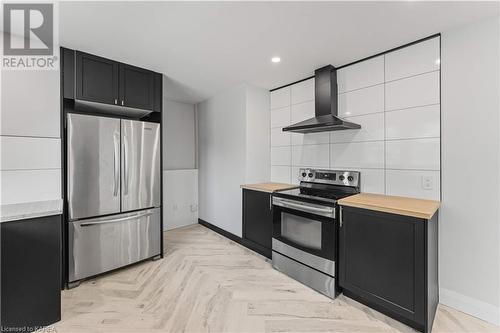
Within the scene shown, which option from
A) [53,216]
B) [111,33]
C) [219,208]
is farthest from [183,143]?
[53,216]

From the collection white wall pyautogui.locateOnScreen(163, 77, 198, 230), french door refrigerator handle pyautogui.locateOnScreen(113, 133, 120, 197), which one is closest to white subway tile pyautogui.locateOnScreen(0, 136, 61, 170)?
french door refrigerator handle pyautogui.locateOnScreen(113, 133, 120, 197)

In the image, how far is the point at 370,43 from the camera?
209 cm

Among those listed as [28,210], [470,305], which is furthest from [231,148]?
[470,305]

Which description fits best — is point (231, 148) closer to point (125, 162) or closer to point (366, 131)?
point (125, 162)

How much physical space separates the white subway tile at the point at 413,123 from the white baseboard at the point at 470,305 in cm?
135

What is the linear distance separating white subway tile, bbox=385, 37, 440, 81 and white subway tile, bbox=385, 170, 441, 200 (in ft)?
3.04

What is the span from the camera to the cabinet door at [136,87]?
8.24 feet

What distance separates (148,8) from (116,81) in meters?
1.17

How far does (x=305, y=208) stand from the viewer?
7.31ft

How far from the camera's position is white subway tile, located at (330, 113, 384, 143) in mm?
2314

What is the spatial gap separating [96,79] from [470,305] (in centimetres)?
396

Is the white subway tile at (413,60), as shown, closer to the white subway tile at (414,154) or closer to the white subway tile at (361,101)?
the white subway tile at (361,101)

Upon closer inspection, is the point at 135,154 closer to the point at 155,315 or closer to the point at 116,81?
the point at 116,81

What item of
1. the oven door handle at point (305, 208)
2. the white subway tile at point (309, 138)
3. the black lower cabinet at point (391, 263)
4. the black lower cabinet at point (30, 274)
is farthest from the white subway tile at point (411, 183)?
the black lower cabinet at point (30, 274)
